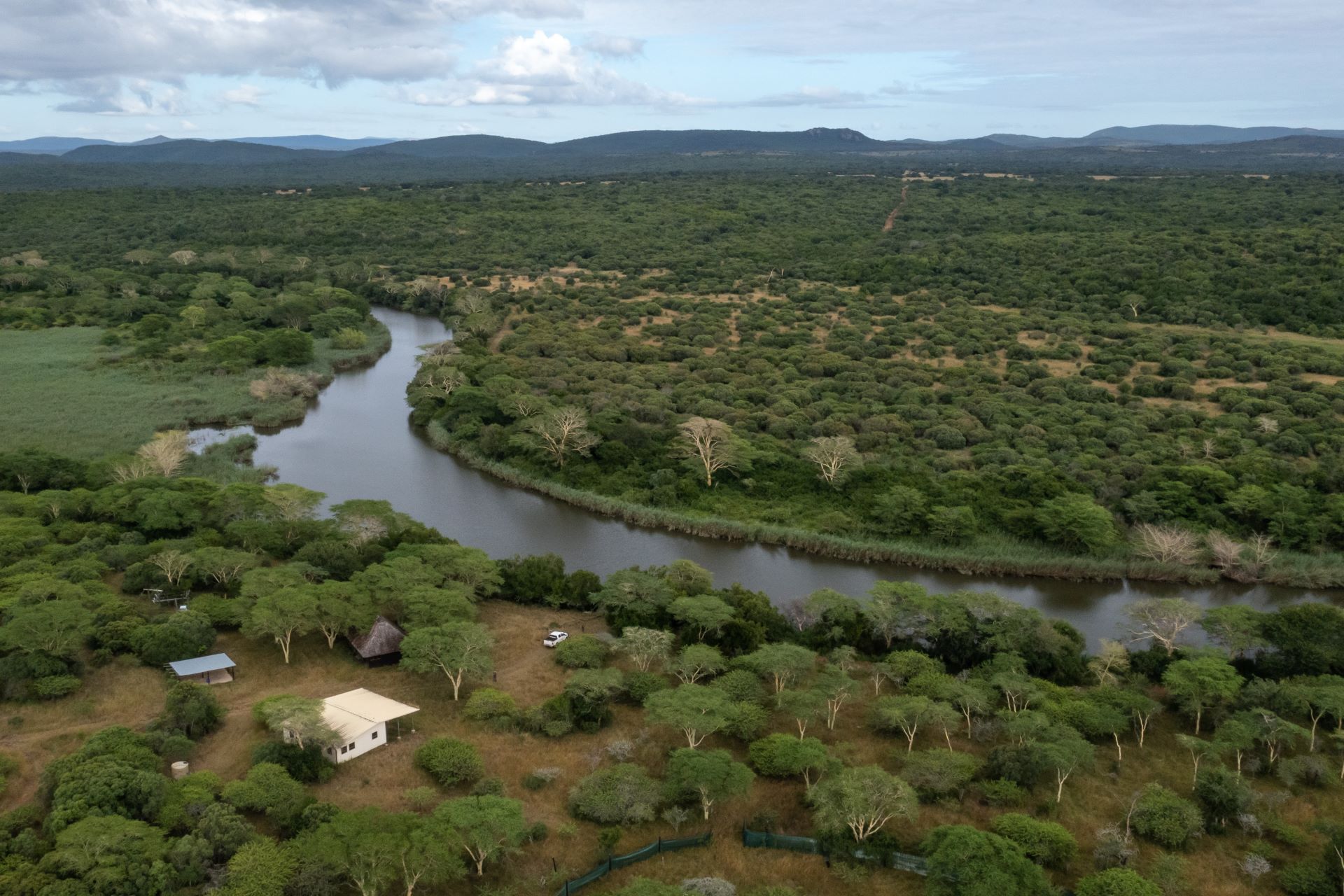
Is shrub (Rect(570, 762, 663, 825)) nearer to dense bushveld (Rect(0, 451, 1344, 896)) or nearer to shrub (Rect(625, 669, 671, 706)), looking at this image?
dense bushveld (Rect(0, 451, 1344, 896))

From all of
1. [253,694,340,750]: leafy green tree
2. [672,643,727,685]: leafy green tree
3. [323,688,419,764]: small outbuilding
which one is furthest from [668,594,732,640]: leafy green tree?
[253,694,340,750]: leafy green tree

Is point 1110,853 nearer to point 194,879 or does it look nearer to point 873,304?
point 194,879

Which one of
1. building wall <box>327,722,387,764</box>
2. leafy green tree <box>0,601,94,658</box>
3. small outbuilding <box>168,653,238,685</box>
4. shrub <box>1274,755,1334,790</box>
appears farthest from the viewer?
small outbuilding <box>168,653,238,685</box>

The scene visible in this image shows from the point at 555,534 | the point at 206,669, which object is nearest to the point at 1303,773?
the point at 555,534

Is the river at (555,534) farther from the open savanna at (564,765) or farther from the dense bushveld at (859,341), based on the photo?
the open savanna at (564,765)

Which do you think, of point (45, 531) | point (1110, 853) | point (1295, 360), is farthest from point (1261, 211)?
point (45, 531)

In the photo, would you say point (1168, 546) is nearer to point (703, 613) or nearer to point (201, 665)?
point (703, 613)
